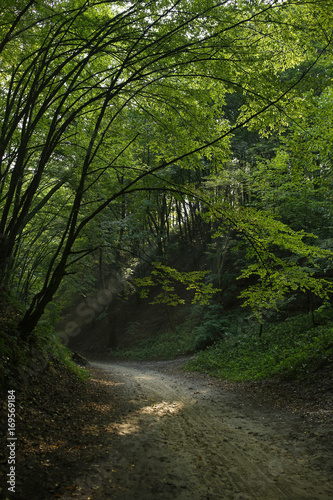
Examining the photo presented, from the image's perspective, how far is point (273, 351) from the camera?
10406mm

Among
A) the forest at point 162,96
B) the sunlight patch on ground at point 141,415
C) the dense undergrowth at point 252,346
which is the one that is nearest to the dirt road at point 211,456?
the sunlight patch on ground at point 141,415

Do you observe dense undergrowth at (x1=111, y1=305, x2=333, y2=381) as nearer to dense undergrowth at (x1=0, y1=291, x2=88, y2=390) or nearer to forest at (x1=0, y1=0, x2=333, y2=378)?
forest at (x1=0, y1=0, x2=333, y2=378)

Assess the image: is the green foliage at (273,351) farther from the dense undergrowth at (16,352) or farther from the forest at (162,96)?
the dense undergrowth at (16,352)

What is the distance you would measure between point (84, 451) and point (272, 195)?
31.9ft

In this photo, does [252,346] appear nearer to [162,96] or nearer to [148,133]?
[148,133]

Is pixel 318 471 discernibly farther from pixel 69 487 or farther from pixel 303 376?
pixel 303 376

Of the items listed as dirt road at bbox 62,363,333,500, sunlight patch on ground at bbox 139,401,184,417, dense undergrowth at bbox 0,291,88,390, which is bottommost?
sunlight patch on ground at bbox 139,401,184,417

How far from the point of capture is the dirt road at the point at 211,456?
339 centimetres

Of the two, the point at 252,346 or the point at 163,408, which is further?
the point at 252,346

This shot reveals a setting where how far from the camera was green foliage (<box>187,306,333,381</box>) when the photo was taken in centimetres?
816

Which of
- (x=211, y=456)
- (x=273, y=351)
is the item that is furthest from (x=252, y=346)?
(x=211, y=456)

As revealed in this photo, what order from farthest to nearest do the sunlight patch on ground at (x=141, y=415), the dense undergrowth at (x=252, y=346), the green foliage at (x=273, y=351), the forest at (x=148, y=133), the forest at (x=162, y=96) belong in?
the dense undergrowth at (x=252, y=346) → the green foliage at (x=273, y=351) → the sunlight patch on ground at (x=141, y=415) → the forest at (x=162, y=96) → the forest at (x=148, y=133)

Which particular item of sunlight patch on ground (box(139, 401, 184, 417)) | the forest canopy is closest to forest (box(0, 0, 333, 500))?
the forest canopy

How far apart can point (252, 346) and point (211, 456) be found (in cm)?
826
